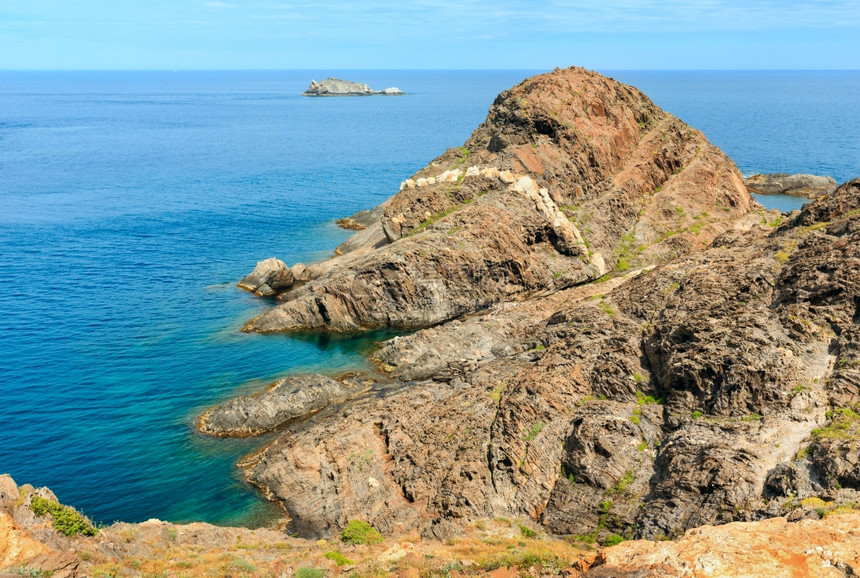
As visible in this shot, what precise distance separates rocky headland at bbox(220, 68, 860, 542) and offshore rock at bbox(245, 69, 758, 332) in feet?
1.47

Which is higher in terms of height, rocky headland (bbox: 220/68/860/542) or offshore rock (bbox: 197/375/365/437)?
rocky headland (bbox: 220/68/860/542)

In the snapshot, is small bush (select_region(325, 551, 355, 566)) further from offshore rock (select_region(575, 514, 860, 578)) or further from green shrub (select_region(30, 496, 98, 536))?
offshore rock (select_region(575, 514, 860, 578))

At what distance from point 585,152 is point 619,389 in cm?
5215

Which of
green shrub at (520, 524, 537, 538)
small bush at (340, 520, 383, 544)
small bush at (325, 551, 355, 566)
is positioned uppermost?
small bush at (325, 551, 355, 566)

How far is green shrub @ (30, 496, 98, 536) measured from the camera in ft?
90.7

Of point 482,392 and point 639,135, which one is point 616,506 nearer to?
point 482,392

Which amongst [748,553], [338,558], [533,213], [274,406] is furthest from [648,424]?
[533,213]

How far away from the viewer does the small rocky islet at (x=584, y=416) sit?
29.9 m

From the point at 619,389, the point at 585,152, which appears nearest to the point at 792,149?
the point at 585,152

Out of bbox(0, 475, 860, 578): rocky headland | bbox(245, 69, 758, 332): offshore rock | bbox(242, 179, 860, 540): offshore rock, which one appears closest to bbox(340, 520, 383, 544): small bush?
bbox(0, 475, 860, 578): rocky headland

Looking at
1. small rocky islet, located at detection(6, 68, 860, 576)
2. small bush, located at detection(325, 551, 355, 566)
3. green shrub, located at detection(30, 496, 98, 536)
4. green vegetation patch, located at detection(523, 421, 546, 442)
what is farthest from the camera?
green vegetation patch, located at detection(523, 421, 546, 442)

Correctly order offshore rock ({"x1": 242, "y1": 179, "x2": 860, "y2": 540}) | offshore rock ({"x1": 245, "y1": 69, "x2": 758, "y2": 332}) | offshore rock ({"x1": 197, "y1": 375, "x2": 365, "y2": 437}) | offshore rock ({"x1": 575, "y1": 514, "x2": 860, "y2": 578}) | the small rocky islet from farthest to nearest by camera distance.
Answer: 1. offshore rock ({"x1": 245, "y1": 69, "x2": 758, "y2": 332})
2. offshore rock ({"x1": 197, "y1": 375, "x2": 365, "y2": 437})
3. offshore rock ({"x1": 242, "y1": 179, "x2": 860, "y2": 540})
4. the small rocky islet
5. offshore rock ({"x1": 575, "y1": 514, "x2": 860, "y2": 578})

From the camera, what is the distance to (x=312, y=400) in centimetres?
5259

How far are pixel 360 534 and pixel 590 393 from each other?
1716 cm
